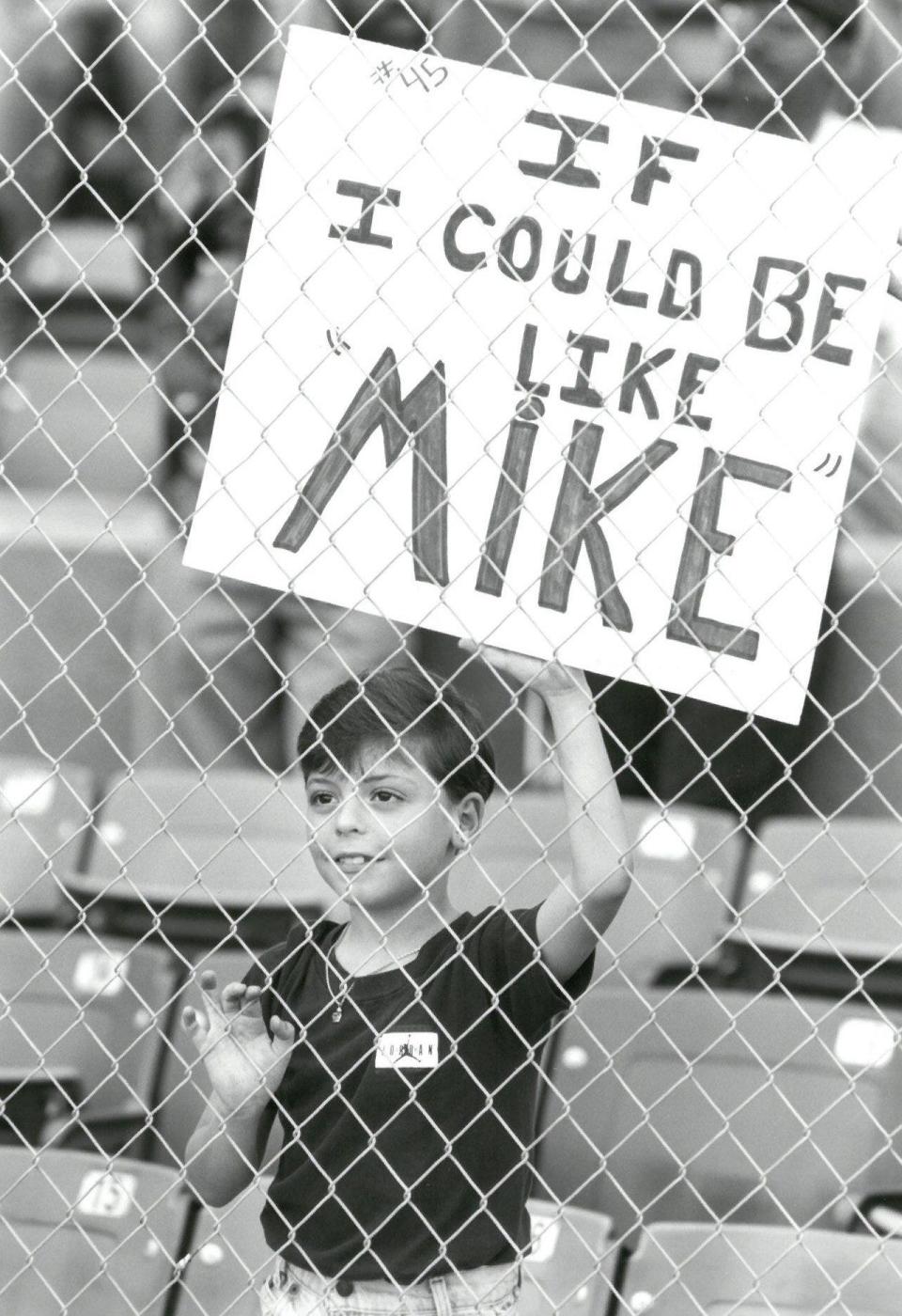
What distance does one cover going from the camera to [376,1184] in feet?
5.52

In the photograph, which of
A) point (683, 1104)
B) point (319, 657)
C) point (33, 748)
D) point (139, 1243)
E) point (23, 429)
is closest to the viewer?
point (139, 1243)

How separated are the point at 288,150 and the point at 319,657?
1.78 meters

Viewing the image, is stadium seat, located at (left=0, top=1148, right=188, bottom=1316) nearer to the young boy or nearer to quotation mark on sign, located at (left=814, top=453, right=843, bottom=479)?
the young boy

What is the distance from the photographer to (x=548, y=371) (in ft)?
5.56

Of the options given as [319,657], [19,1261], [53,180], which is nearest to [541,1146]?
[19,1261]

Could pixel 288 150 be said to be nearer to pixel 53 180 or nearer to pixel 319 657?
pixel 319 657

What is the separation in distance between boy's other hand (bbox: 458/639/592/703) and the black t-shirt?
0.75 ft

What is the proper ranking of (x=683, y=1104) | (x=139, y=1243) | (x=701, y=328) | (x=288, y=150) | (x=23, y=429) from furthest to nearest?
(x=23, y=429) → (x=683, y=1104) → (x=139, y=1243) → (x=288, y=150) → (x=701, y=328)

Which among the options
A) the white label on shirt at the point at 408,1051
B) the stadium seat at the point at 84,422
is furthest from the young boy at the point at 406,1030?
the stadium seat at the point at 84,422

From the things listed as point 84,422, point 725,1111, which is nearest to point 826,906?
point 725,1111

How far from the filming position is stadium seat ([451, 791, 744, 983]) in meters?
3.08

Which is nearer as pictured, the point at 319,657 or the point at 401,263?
the point at 401,263

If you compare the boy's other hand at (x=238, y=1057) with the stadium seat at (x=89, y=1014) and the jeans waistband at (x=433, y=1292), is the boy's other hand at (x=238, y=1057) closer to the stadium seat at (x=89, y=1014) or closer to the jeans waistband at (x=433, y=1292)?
the jeans waistband at (x=433, y=1292)

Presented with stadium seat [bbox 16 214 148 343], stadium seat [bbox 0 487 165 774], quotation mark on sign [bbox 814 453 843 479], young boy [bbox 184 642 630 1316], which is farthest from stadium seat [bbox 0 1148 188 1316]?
stadium seat [bbox 16 214 148 343]
